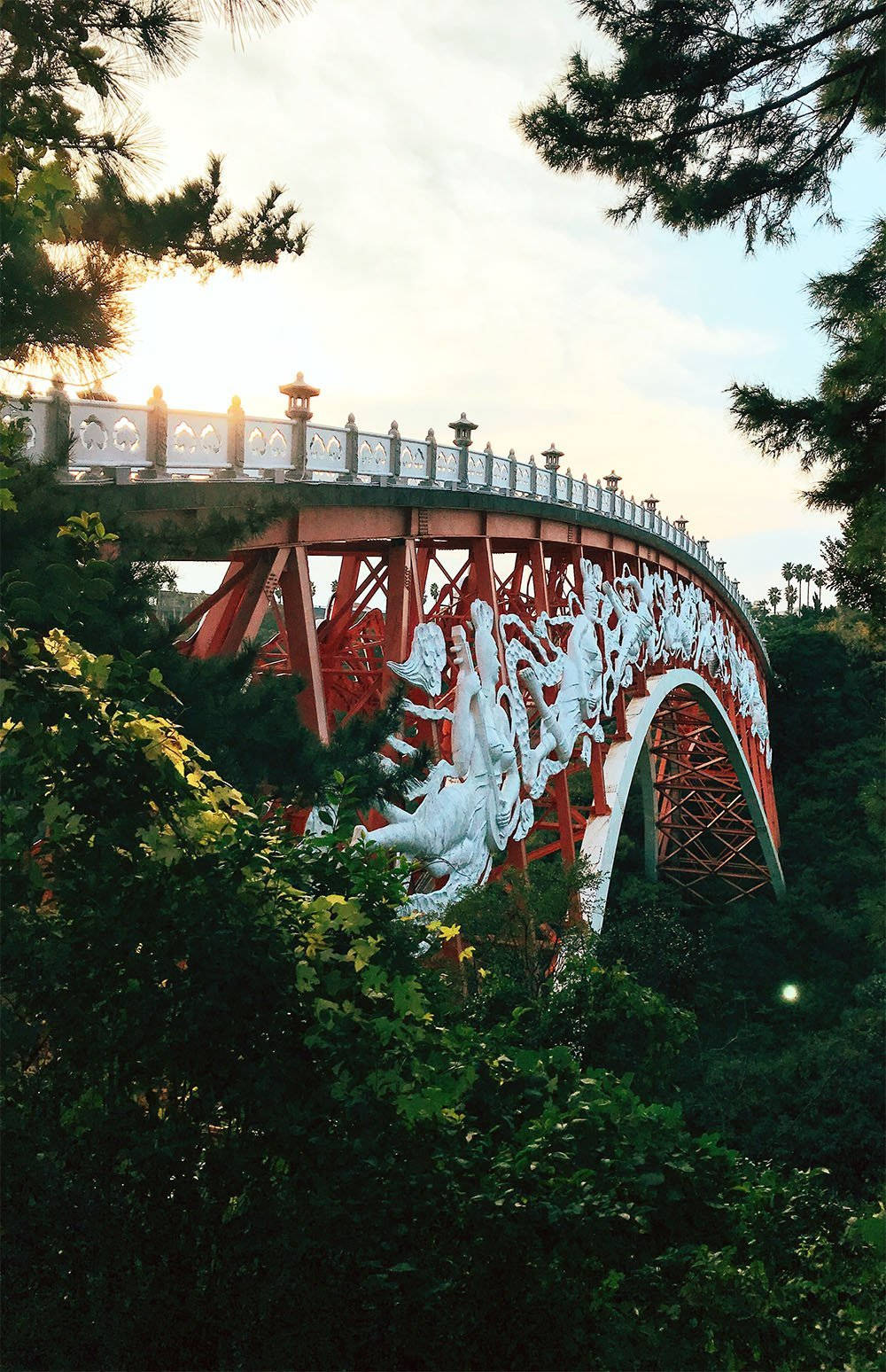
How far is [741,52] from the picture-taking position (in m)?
6.89

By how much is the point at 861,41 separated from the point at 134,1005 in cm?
663

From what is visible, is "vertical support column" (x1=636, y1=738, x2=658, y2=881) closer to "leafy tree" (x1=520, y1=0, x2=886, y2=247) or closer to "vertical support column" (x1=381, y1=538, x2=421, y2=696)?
"vertical support column" (x1=381, y1=538, x2=421, y2=696)

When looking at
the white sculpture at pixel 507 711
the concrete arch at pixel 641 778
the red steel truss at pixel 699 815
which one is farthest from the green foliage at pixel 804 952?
the white sculpture at pixel 507 711

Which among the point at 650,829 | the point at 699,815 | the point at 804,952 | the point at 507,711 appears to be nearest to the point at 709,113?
the point at 507,711

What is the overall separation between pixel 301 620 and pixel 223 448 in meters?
1.52

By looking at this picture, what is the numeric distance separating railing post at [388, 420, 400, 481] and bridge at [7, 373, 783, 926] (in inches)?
0.9

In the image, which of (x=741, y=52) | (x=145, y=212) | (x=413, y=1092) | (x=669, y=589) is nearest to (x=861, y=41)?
(x=741, y=52)

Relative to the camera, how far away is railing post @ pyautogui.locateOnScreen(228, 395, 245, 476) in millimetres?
8484

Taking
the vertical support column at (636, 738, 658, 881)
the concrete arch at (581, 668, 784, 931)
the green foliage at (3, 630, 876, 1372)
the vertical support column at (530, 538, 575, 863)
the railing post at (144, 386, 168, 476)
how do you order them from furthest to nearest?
the vertical support column at (636, 738, 658, 881) < the concrete arch at (581, 668, 784, 931) < the vertical support column at (530, 538, 575, 863) < the railing post at (144, 386, 168, 476) < the green foliage at (3, 630, 876, 1372)

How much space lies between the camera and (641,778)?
3122 cm

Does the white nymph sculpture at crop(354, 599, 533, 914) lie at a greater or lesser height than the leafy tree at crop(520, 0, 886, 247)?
lesser

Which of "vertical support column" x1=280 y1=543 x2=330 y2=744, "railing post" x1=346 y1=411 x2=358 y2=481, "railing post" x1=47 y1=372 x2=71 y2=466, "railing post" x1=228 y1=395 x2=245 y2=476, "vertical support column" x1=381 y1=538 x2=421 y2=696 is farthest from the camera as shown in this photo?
"vertical support column" x1=381 y1=538 x2=421 y2=696

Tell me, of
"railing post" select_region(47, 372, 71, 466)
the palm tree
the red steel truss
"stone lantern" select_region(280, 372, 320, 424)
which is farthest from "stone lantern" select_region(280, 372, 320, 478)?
the palm tree

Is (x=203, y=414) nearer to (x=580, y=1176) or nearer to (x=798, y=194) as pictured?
(x=798, y=194)
